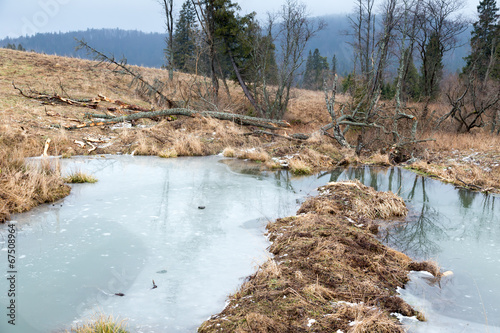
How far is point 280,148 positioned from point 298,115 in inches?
536

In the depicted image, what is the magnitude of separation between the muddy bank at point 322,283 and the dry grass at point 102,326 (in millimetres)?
821

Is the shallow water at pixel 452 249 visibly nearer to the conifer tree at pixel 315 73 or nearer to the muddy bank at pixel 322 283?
the muddy bank at pixel 322 283

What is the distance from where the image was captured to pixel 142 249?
5652mm

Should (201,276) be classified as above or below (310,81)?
below

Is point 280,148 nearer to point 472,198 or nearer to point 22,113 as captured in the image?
point 472,198

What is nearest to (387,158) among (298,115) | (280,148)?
(280,148)

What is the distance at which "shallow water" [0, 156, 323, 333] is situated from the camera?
405 centimetres

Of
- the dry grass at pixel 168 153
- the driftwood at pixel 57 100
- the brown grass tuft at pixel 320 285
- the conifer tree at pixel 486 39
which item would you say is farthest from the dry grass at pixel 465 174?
the conifer tree at pixel 486 39

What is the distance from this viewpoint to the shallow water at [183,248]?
407 cm

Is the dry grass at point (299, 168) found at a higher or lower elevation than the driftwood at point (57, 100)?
lower

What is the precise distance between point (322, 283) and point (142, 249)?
2.87 meters

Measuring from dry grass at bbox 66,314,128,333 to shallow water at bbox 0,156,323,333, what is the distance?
181mm

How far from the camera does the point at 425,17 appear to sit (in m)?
23.5

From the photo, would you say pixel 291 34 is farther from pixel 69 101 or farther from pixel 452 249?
pixel 452 249
